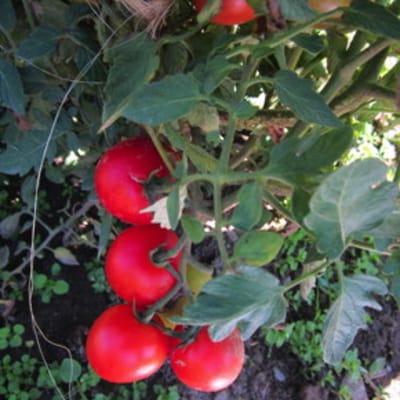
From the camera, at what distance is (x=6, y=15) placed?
1.91ft

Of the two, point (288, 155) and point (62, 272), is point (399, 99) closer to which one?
point (288, 155)

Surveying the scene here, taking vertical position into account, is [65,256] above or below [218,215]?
below

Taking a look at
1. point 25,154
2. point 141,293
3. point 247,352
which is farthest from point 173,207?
point 247,352

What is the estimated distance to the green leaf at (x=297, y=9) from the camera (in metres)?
0.43

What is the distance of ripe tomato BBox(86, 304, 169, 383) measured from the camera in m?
0.65

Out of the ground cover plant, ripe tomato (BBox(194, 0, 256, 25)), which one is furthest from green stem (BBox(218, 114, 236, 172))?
ripe tomato (BBox(194, 0, 256, 25))

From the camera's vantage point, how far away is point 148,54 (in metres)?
0.49

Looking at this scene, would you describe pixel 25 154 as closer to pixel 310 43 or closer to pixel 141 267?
pixel 141 267

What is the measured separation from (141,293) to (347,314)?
27cm

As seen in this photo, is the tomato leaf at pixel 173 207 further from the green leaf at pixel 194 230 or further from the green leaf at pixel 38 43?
the green leaf at pixel 38 43

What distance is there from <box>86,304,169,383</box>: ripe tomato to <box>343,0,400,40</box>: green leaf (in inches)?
15.8

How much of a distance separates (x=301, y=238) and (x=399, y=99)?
100cm

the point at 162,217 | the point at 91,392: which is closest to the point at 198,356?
the point at 162,217

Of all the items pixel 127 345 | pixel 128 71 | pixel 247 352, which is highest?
pixel 128 71
